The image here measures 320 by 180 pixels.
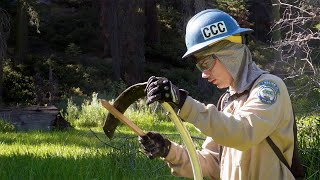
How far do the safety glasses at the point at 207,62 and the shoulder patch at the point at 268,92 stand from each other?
0.23 metres

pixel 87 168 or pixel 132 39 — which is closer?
pixel 87 168

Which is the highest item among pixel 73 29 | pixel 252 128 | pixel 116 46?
pixel 252 128

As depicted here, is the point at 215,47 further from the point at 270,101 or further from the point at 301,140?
the point at 301,140

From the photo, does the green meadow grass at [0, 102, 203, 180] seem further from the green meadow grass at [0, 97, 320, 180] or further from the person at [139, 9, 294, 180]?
the person at [139, 9, 294, 180]

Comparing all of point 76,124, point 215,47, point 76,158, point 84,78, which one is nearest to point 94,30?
point 84,78

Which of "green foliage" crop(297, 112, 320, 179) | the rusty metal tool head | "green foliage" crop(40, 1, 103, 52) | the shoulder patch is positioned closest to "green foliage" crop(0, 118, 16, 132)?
"green foliage" crop(297, 112, 320, 179)

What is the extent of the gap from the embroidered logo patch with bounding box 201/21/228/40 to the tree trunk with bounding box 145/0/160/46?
25999 millimetres

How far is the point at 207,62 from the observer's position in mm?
2791

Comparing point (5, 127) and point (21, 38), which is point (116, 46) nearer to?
point (21, 38)

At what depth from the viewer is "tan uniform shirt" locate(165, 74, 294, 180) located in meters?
2.54

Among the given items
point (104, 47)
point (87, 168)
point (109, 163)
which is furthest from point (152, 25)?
point (87, 168)

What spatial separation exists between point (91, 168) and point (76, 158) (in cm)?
69

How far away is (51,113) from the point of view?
12297 mm

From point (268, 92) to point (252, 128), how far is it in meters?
0.18
